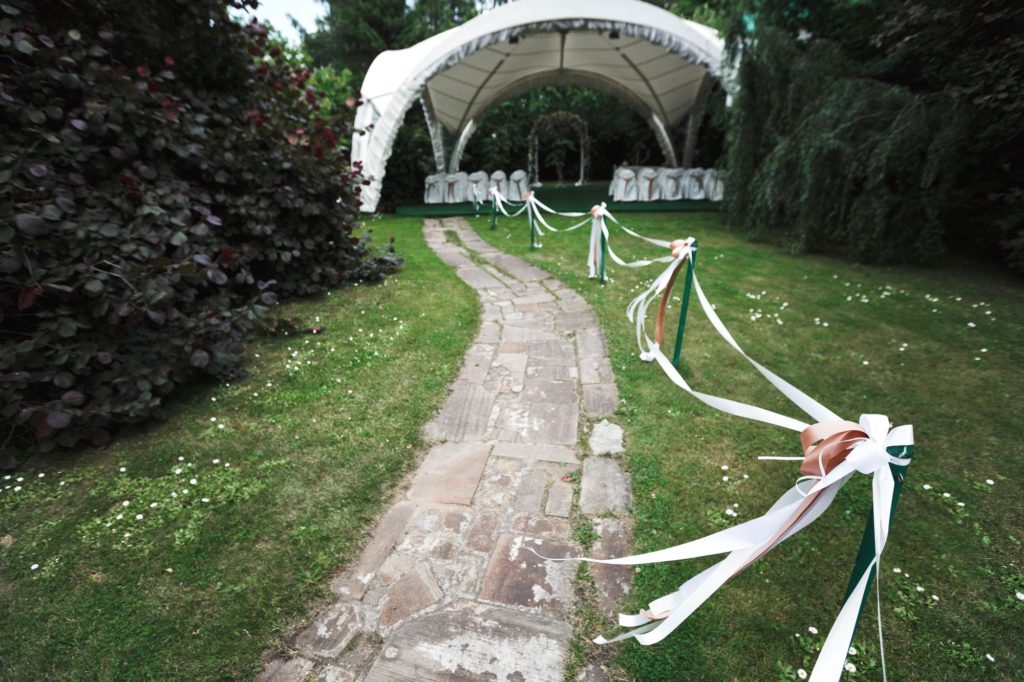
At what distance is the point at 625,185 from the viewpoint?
1202cm

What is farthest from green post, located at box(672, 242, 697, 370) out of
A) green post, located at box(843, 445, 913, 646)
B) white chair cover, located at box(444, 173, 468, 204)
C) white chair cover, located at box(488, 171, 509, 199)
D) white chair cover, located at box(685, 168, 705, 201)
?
white chair cover, located at box(444, 173, 468, 204)

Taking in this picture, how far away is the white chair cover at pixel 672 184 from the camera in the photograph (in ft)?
39.5

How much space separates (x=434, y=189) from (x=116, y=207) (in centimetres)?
1023

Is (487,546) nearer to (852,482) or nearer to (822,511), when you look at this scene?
(822,511)

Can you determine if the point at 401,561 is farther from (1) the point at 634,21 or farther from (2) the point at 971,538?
(1) the point at 634,21

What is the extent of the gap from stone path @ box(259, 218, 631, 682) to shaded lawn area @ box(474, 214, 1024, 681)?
0.71ft

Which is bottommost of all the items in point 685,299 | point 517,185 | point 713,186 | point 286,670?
point 286,670

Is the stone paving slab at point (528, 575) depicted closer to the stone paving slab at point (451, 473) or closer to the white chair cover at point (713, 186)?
the stone paving slab at point (451, 473)

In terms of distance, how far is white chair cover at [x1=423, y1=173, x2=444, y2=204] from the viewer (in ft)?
41.1

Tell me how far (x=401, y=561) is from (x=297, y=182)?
4146mm

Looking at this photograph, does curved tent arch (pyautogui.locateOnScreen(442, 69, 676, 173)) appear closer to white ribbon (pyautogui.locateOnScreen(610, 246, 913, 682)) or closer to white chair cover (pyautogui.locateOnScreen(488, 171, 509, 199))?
white chair cover (pyautogui.locateOnScreen(488, 171, 509, 199))

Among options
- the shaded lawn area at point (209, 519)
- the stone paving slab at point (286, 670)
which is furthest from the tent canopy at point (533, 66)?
the stone paving slab at point (286, 670)

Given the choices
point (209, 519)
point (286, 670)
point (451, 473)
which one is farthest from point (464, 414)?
point (286, 670)

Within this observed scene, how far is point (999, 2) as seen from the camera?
4.61m
